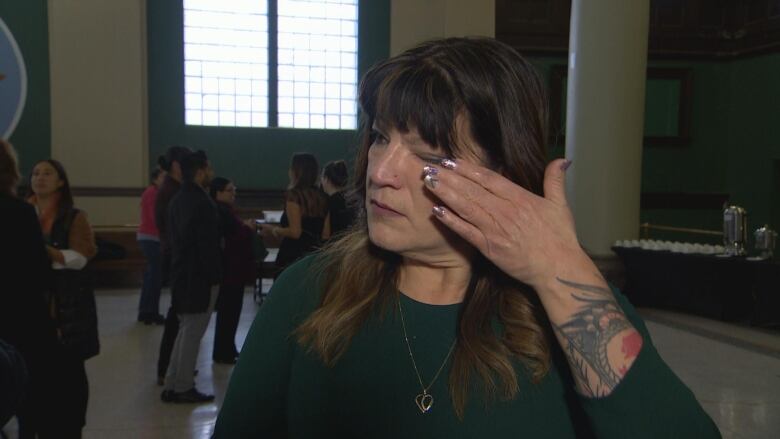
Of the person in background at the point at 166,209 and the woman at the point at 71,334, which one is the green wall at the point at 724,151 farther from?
the woman at the point at 71,334

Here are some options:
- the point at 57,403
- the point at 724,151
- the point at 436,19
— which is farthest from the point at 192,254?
the point at 724,151

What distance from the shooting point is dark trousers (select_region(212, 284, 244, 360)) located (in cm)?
565

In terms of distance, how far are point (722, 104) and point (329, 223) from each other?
39.1 ft

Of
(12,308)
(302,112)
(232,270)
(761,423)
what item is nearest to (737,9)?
(302,112)

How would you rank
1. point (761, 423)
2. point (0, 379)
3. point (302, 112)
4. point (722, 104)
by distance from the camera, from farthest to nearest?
1. point (722, 104)
2. point (302, 112)
3. point (761, 423)
4. point (0, 379)

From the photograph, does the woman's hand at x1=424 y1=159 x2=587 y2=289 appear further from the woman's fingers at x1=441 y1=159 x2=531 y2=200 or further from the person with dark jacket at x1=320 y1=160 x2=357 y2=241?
the person with dark jacket at x1=320 y1=160 x2=357 y2=241

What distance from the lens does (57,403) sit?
3.35m

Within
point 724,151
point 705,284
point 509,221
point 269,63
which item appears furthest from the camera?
point 724,151

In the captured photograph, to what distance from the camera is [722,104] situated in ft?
47.6

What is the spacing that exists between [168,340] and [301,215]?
139 cm

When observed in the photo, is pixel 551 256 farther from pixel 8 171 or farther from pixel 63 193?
pixel 63 193

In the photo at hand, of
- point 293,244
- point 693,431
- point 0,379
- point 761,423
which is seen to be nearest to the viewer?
point 693,431

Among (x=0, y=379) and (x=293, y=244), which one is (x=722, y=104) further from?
(x=0, y=379)

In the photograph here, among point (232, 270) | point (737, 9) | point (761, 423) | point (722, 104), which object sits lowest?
point (761, 423)
